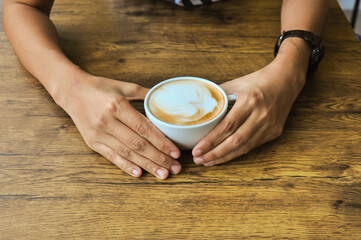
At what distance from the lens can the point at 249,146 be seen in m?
0.73

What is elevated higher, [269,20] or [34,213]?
[269,20]

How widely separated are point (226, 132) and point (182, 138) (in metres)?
0.09

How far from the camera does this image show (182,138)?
67 centimetres

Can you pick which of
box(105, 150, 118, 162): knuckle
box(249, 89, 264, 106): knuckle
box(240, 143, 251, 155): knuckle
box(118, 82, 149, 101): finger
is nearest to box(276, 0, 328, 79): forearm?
box(249, 89, 264, 106): knuckle

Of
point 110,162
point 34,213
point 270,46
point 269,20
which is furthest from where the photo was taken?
point 269,20

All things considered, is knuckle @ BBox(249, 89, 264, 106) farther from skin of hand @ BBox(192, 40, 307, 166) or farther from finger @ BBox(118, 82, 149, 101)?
finger @ BBox(118, 82, 149, 101)

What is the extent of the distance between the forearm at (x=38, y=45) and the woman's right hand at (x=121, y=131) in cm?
11

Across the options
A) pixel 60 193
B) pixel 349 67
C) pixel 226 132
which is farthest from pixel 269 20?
pixel 60 193

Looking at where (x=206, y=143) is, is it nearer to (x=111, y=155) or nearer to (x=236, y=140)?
(x=236, y=140)

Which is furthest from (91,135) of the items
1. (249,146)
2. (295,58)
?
(295,58)

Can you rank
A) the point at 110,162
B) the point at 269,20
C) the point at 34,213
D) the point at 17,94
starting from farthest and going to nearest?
1. the point at 269,20
2. the point at 17,94
3. the point at 110,162
4. the point at 34,213

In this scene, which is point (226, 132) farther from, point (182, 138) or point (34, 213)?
point (34, 213)

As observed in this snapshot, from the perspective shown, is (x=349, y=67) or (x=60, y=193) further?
(x=349, y=67)

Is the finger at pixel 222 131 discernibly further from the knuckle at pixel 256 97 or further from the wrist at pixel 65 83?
the wrist at pixel 65 83
